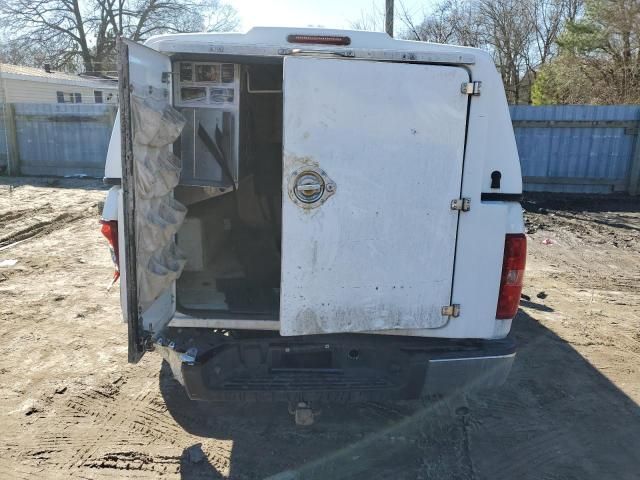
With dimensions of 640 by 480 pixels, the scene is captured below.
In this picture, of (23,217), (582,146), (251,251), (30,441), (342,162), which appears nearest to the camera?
(342,162)

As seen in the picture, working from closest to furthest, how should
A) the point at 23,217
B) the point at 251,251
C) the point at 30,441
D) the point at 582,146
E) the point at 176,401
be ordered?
the point at 30,441, the point at 176,401, the point at 251,251, the point at 23,217, the point at 582,146

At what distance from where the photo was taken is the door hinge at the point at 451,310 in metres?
3.06

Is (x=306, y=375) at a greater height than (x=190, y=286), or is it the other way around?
(x=190, y=286)

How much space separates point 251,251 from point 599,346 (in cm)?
336

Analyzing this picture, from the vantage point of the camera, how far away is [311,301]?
297cm

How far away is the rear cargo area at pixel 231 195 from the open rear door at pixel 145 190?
37 cm

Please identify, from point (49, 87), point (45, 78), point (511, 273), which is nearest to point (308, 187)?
point (511, 273)

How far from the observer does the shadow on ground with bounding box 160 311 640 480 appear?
124 inches

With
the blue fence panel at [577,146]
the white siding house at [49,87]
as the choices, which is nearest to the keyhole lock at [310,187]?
the blue fence panel at [577,146]

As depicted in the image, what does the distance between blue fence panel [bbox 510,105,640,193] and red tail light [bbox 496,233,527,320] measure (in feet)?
33.6

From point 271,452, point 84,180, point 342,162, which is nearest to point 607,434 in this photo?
point 271,452

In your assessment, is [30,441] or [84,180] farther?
[84,180]

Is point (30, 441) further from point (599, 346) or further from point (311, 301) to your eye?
point (599, 346)

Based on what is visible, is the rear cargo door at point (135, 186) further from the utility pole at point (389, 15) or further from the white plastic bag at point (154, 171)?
the utility pole at point (389, 15)
